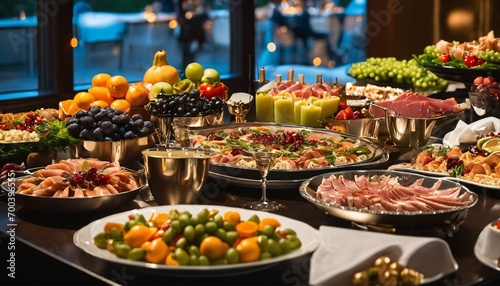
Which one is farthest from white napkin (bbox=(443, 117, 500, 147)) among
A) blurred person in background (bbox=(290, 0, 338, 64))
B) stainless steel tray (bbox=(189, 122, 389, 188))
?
blurred person in background (bbox=(290, 0, 338, 64))

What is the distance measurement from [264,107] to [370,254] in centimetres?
194

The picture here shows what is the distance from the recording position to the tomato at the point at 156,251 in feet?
6.23

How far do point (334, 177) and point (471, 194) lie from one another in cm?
41

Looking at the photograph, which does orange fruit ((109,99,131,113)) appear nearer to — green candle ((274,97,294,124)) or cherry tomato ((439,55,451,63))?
green candle ((274,97,294,124))

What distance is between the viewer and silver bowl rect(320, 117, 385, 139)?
3377mm

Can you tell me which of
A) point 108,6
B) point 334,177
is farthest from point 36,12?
point 334,177

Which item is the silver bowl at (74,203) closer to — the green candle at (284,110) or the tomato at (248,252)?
the tomato at (248,252)

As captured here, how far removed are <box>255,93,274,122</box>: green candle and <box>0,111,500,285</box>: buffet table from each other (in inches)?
37.9

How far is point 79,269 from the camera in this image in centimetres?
205

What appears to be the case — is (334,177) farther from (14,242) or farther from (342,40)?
(342,40)

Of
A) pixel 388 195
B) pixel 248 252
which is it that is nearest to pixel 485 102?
pixel 388 195

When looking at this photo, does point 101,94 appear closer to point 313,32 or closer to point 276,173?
point 276,173

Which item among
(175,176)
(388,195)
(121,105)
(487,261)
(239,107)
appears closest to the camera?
(487,261)

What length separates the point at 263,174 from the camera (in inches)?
98.2
